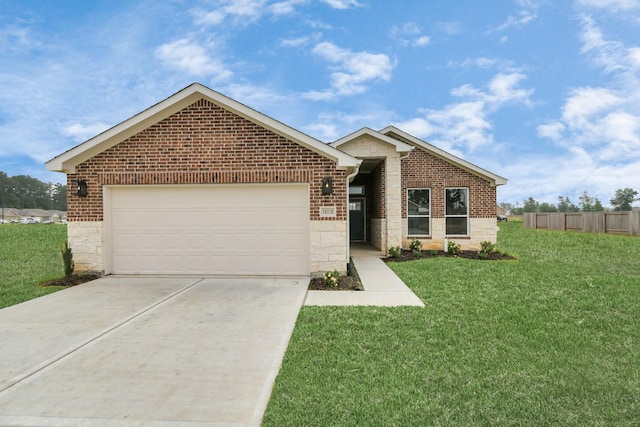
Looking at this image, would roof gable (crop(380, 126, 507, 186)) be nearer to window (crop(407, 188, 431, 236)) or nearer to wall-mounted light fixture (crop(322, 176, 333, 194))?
window (crop(407, 188, 431, 236))

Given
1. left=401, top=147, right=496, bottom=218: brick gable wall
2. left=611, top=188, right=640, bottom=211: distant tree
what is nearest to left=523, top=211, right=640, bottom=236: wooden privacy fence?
left=401, top=147, right=496, bottom=218: brick gable wall

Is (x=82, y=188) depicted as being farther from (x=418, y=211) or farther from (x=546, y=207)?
(x=546, y=207)

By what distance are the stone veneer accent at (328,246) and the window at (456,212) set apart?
23.9 feet

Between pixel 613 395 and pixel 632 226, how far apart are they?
82.7ft

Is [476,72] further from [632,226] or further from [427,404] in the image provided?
[427,404]

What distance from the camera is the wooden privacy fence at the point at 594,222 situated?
2200 centimetres

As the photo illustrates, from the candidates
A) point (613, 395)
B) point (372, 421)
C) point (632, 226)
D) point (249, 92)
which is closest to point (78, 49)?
point (249, 92)

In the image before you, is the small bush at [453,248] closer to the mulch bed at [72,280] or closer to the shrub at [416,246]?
the shrub at [416,246]

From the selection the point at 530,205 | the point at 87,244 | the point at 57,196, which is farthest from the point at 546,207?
the point at 57,196

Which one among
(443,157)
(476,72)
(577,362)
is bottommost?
(577,362)

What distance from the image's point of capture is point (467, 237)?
14180mm

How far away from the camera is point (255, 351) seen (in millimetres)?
4293

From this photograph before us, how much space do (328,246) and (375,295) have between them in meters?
2.01

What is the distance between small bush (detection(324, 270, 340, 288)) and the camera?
7.94 m
